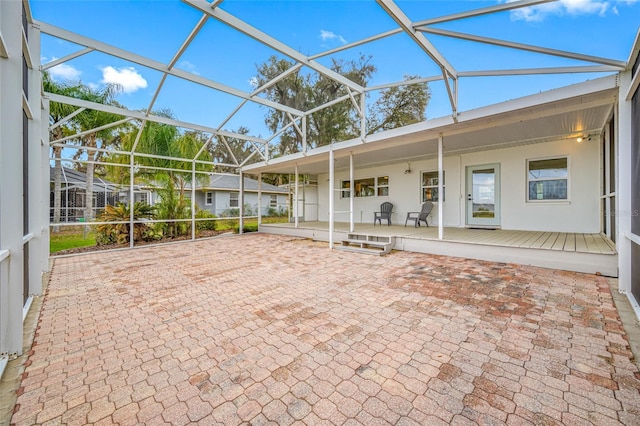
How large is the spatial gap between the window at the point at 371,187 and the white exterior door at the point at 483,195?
113 inches

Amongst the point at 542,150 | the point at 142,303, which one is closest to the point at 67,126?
the point at 142,303

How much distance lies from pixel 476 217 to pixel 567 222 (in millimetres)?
1990

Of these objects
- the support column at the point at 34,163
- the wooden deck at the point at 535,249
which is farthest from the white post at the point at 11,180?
the wooden deck at the point at 535,249

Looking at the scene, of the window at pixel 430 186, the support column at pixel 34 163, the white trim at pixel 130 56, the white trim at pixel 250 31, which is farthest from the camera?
the window at pixel 430 186

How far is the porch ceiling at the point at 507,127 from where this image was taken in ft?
13.1

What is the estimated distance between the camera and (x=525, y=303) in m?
3.12

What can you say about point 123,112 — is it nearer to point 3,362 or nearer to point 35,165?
point 35,165

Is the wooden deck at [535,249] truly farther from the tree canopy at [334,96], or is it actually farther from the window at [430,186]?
the tree canopy at [334,96]

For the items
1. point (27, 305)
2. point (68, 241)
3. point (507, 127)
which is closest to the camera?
point (27, 305)

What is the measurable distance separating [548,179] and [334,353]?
24.8ft

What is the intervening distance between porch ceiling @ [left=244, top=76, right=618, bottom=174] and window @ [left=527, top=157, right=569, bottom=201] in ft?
2.05

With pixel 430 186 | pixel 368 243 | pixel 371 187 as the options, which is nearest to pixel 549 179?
pixel 430 186

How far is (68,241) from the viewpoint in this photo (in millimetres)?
8758

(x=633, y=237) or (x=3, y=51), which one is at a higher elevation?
(x=3, y=51)
